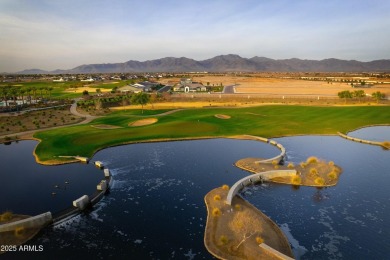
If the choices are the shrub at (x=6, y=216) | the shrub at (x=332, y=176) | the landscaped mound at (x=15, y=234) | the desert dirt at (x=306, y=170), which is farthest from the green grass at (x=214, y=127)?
the shrub at (x=332, y=176)

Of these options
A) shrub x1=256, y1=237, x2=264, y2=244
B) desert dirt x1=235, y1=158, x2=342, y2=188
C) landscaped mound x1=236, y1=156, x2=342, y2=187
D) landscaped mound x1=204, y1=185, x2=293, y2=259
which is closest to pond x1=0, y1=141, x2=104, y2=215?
landscaped mound x1=204, y1=185, x2=293, y2=259

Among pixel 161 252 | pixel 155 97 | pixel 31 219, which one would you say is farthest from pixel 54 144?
pixel 155 97

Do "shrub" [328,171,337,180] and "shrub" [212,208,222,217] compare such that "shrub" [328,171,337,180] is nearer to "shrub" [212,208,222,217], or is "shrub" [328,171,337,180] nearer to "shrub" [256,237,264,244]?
"shrub" [212,208,222,217]

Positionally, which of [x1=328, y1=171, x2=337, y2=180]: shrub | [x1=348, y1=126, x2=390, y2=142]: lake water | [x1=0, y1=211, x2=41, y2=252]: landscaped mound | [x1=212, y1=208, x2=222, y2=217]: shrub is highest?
[x1=348, y1=126, x2=390, y2=142]: lake water

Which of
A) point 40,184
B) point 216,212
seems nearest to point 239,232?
point 216,212

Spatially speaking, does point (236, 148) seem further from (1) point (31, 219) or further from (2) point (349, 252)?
(1) point (31, 219)

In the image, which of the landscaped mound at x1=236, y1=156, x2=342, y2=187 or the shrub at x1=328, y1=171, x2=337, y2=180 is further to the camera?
the shrub at x1=328, y1=171, x2=337, y2=180
